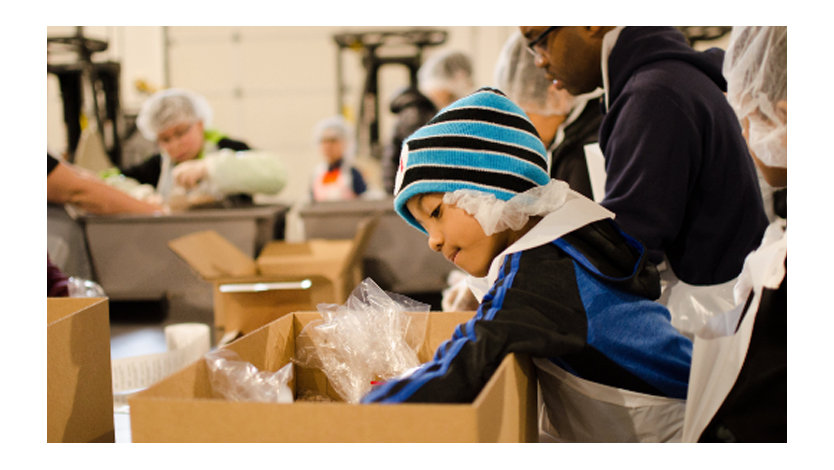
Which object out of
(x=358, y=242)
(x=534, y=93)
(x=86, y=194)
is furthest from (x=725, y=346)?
(x=86, y=194)

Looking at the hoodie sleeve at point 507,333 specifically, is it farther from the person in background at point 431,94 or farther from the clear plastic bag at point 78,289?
the person in background at point 431,94

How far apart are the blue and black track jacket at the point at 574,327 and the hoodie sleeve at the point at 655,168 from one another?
0.28 m

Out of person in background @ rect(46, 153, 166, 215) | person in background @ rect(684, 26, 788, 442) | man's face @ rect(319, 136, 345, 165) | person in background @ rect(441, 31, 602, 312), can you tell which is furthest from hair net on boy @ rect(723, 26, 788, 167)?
man's face @ rect(319, 136, 345, 165)

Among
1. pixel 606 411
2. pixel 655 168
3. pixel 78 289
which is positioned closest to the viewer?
pixel 606 411

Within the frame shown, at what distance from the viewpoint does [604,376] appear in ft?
3.05

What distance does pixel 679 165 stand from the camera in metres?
1.31

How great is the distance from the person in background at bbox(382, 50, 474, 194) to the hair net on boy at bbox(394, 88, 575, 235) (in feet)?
11.2

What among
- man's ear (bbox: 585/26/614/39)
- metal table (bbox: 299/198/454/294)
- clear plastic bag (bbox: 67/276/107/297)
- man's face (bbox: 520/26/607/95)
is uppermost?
man's ear (bbox: 585/26/614/39)

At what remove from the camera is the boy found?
2.64ft

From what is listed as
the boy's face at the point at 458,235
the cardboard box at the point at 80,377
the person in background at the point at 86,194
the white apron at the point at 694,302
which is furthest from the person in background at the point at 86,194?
the white apron at the point at 694,302

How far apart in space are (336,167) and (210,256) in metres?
3.87

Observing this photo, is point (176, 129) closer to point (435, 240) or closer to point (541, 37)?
point (541, 37)

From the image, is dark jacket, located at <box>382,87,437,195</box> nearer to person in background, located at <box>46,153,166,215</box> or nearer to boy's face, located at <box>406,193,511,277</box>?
person in background, located at <box>46,153,166,215</box>
